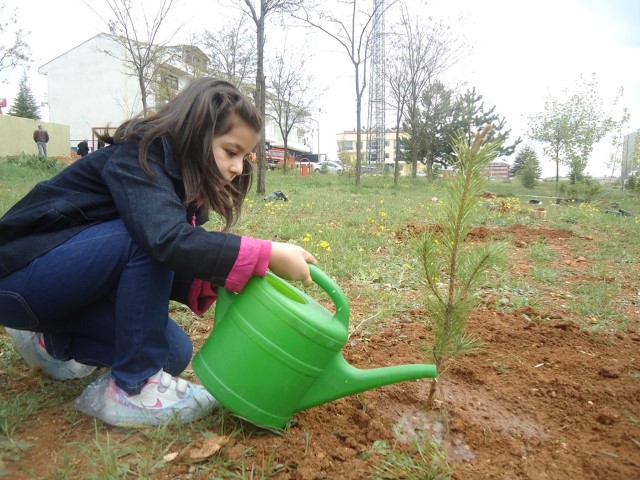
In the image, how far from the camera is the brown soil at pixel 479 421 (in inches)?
42.9

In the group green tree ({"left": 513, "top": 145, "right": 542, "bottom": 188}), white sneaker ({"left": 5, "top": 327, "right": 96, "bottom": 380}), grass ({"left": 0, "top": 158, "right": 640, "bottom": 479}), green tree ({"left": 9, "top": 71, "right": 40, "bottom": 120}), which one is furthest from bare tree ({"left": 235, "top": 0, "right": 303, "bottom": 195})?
green tree ({"left": 9, "top": 71, "right": 40, "bottom": 120})

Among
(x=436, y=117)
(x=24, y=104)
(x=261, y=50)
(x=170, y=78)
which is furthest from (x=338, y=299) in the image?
(x=24, y=104)

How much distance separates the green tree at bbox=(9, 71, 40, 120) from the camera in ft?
99.5

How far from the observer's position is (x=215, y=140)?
52.4 inches

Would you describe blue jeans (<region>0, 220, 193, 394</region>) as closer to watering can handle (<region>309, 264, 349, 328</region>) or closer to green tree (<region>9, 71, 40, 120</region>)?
watering can handle (<region>309, 264, 349, 328</region>)

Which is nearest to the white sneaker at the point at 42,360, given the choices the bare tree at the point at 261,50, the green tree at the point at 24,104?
the bare tree at the point at 261,50

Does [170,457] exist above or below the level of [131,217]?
below

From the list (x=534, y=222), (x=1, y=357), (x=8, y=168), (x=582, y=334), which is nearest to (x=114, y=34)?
(x=8, y=168)

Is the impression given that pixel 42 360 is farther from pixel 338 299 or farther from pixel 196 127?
pixel 338 299

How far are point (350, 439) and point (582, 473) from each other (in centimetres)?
56

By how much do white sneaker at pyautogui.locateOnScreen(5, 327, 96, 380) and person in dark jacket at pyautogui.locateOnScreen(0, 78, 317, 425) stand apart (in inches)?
8.5

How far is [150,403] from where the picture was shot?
128 cm

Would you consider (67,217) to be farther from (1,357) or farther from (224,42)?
(224,42)

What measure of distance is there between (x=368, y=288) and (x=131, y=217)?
71.6 inches
